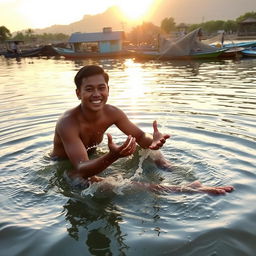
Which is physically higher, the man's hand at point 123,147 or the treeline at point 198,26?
the man's hand at point 123,147

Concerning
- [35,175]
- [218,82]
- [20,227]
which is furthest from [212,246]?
[218,82]

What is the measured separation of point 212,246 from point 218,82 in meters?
9.93

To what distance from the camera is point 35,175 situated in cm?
454

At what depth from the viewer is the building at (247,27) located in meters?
56.6

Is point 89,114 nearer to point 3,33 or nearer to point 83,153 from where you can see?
point 83,153

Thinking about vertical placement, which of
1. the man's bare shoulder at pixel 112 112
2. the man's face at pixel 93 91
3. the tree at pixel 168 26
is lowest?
the tree at pixel 168 26

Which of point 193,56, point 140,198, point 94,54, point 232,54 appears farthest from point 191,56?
point 140,198

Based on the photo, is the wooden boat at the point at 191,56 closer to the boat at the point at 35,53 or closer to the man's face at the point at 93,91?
the boat at the point at 35,53

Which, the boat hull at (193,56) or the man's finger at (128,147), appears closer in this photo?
the man's finger at (128,147)

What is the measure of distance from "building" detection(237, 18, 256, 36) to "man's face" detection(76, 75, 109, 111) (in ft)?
187

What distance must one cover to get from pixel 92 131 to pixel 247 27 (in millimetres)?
62678

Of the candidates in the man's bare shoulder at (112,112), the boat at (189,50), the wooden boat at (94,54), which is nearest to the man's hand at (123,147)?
the man's bare shoulder at (112,112)

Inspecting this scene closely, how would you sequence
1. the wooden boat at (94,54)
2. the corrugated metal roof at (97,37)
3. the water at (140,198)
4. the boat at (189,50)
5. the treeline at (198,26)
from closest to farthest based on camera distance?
the water at (140,198) < the boat at (189,50) < the wooden boat at (94,54) < the corrugated metal roof at (97,37) < the treeline at (198,26)

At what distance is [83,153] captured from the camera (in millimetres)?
3945
